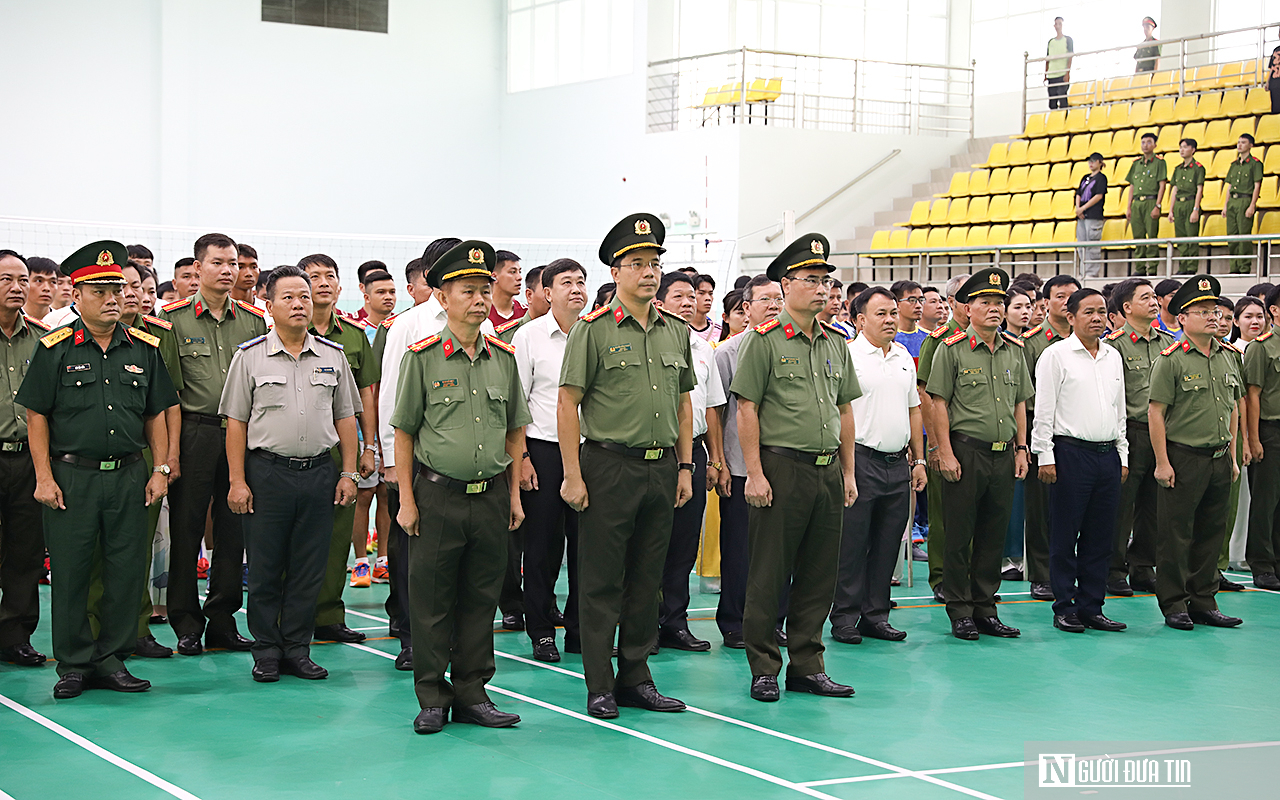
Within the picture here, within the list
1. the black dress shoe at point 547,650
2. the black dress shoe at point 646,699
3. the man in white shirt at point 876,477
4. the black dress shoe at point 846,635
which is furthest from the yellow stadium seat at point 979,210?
the black dress shoe at point 646,699

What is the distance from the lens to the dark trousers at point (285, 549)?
18.7 feet

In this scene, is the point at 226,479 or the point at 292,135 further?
the point at 292,135

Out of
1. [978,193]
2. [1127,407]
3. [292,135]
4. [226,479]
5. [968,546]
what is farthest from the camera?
[292,135]

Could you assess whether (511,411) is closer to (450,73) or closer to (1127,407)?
(1127,407)

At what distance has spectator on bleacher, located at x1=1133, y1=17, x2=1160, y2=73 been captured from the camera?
16.6 metres

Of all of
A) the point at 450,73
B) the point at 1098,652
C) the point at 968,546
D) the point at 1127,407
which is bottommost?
the point at 1098,652

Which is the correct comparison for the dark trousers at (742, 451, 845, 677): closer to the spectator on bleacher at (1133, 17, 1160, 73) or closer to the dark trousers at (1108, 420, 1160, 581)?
the dark trousers at (1108, 420, 1160, 581)

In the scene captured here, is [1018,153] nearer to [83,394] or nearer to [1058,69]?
[1058,69]

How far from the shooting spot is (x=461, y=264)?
4984 millimetres

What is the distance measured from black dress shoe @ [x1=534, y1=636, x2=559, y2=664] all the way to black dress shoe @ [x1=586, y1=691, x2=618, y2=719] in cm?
102

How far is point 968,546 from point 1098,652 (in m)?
0.85

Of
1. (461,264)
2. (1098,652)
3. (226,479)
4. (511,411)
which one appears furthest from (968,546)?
(226,479)

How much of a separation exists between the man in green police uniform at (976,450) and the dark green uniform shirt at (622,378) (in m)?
2.22

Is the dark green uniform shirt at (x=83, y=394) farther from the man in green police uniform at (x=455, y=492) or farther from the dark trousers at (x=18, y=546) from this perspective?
the man in green police uniform at (x=455, y=492)
